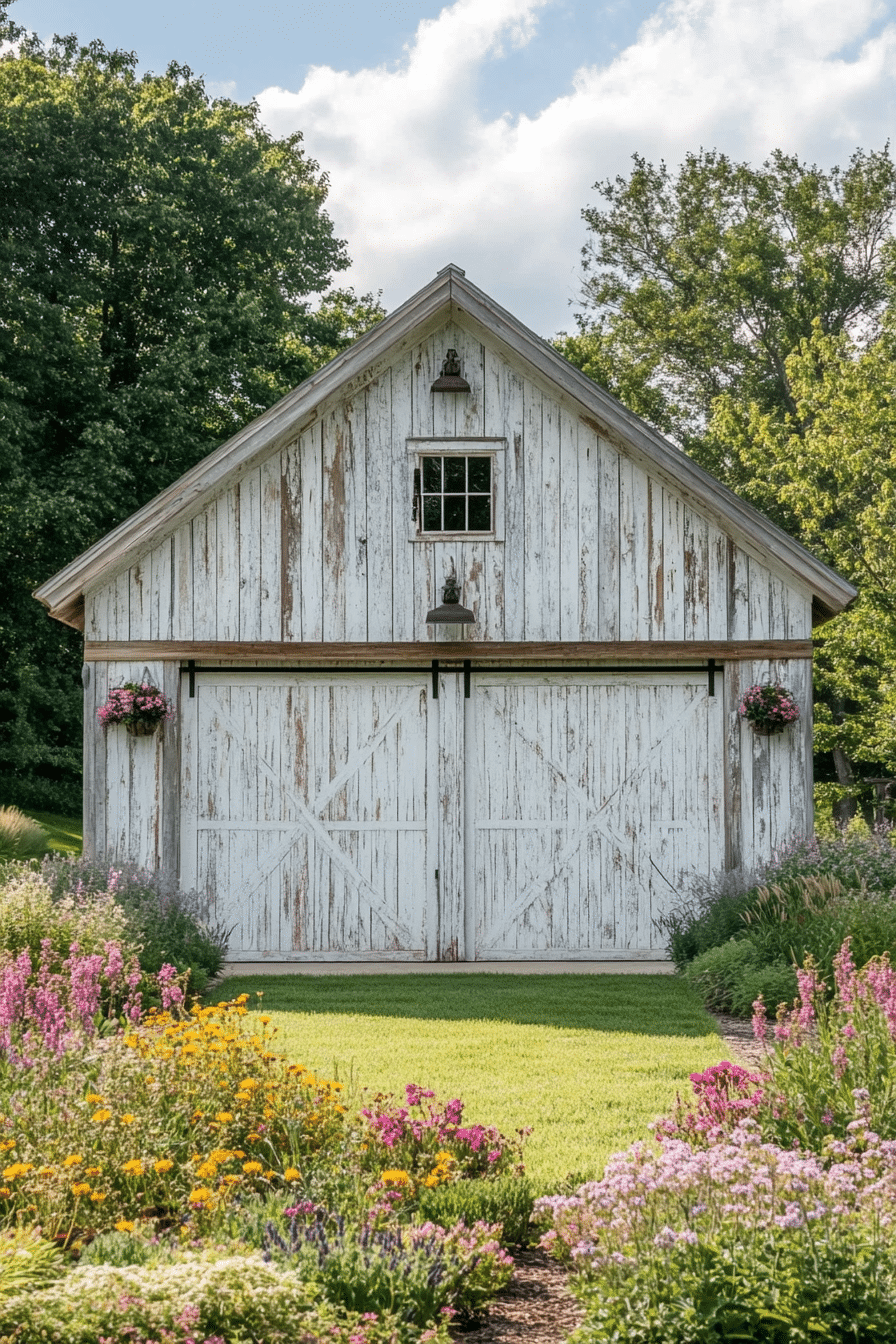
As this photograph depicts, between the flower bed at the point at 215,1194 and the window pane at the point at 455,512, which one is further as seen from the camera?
the window pane at the point at 455,512

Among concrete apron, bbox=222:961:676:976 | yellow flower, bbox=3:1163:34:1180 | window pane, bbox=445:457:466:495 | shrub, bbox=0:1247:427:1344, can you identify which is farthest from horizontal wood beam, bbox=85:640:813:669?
shrub, bbox=0:1247:427:1344

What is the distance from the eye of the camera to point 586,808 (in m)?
11.6

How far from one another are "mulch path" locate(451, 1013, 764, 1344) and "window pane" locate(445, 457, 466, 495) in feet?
26.1

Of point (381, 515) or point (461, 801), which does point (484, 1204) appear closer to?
point (461, 801)

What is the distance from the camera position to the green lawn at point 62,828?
67.6 feet

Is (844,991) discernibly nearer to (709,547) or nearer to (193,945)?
(193,945)

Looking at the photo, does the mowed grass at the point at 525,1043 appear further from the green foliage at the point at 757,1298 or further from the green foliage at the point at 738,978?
the green foliage at the point at 757,1298

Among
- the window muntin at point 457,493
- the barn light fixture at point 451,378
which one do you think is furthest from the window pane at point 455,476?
the barn light fixture at point 451,378

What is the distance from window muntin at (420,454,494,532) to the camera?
11609 millimetres

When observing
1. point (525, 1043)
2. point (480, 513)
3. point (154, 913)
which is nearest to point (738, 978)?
point (525, 1043)

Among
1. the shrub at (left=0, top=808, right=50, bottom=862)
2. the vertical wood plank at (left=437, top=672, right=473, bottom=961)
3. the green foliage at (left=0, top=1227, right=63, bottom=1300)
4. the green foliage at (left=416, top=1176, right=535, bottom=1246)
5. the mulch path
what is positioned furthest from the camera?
the shrub at (left=0, top=808, right=50, bottom=862)

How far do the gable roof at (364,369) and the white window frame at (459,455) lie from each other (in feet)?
2.62

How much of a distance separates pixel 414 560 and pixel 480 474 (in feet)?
3.27

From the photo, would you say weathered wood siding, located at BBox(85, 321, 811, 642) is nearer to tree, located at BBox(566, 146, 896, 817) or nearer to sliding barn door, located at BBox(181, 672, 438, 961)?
sliding barn door, located at BBox(181, 672, 438, 961)
